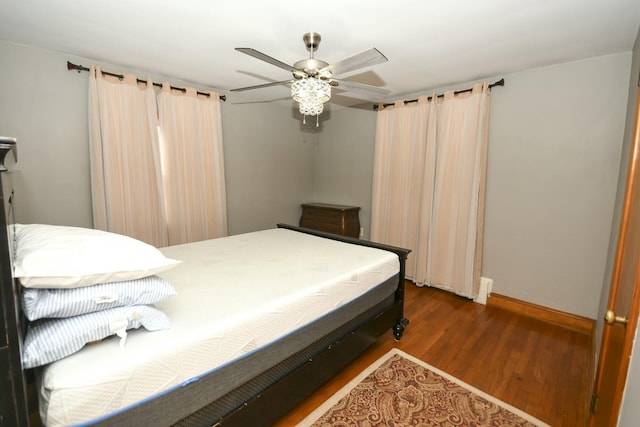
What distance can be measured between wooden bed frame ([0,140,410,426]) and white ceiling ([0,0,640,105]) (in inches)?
59.4

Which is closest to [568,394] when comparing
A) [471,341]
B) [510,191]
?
[471,341]

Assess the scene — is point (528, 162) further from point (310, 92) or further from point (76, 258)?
point (76, 258)

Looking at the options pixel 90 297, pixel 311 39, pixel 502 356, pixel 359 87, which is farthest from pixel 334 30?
pixel 502 356

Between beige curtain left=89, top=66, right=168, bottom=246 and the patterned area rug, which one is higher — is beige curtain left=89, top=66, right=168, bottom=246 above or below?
above

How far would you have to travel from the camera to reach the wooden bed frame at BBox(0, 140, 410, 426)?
70 centimetres

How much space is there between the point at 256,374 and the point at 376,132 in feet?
10.8

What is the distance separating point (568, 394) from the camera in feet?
5.82

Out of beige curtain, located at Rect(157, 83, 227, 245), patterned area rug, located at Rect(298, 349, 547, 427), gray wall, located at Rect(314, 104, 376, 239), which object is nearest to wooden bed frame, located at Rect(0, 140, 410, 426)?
patterned area rug, located at Rect(298, 349, 547, 427)

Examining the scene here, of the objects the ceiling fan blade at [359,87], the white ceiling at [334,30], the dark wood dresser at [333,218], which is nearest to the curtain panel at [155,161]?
the white ceiling at [334,30]

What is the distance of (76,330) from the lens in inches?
36.9

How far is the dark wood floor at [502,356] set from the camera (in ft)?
5.60

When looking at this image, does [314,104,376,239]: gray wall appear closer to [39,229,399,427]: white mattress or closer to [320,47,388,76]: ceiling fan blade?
[39,229,399,427]: white mattress

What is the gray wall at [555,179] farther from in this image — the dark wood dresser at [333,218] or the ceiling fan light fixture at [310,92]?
the ceiling fan light fixture at [310,92]

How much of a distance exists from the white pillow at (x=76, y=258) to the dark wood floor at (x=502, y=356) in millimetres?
1154
